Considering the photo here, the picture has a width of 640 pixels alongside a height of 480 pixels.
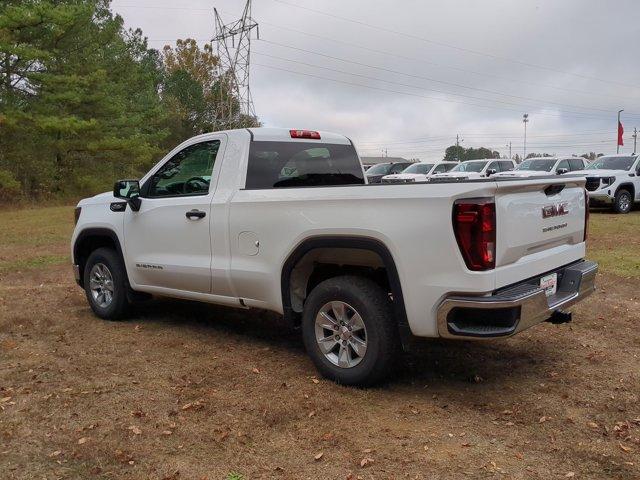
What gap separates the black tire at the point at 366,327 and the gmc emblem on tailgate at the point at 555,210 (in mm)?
1226

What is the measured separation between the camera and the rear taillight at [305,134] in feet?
17.6

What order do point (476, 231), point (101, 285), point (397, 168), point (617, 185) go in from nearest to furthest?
1. point (476, 231)
2. point (101, 285)
3. point (617, 185)
4. point (397, 168)

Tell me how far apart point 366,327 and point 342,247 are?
0.58m

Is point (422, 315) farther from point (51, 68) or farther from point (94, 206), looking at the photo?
point (51, 68)

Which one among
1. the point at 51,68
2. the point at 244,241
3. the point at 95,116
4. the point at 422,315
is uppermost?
the point at 51,68

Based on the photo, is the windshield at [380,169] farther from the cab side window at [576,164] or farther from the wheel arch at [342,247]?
the wheel arch at [342,247]

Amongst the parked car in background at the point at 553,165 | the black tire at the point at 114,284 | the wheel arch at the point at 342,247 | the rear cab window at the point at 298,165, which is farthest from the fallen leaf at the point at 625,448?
Answer: the parked car in background at the point at 553,165

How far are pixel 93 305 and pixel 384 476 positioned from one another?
437 centimetres

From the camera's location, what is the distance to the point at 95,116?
86.2ft

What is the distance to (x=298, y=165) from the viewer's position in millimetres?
5141

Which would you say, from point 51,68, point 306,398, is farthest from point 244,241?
point 51,68

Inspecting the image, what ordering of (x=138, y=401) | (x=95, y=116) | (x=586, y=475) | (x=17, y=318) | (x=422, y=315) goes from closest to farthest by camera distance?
(x=586, y=475), (x=422, y=315), (x=138, y=401), (x=17, y=318), (x=95, y=116)

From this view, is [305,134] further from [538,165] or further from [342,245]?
[538,165]

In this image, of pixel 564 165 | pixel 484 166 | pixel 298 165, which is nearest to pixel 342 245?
pixel 298 165
